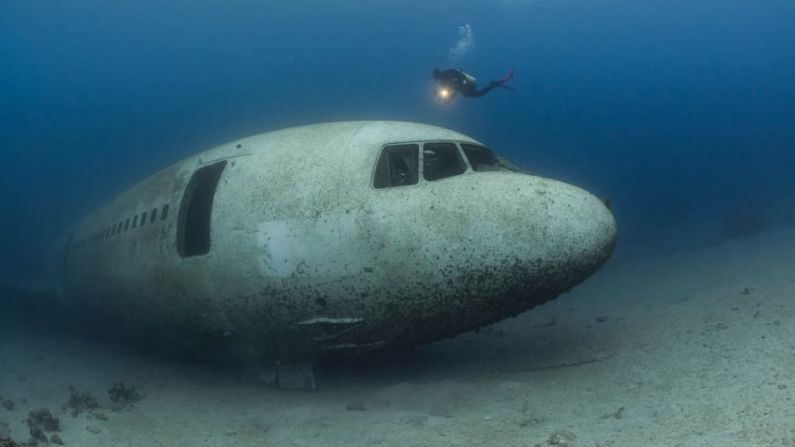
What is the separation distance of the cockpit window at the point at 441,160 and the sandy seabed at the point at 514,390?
103 inches

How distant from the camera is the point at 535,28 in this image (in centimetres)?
11950

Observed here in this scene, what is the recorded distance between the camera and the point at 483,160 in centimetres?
705

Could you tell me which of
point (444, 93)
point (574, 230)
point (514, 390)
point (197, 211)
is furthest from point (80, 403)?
point (444, 93)

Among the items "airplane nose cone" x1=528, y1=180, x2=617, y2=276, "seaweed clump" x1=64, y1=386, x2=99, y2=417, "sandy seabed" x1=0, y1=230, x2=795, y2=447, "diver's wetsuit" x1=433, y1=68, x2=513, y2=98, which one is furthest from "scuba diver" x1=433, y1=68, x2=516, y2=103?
"seaweed clump" x1=64, y1=386, x2=99, y2=417

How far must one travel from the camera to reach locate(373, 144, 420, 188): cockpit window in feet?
21.3

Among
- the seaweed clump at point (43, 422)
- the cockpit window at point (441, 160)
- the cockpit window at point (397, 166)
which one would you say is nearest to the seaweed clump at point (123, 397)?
the seaweed clump at point (43, 422)

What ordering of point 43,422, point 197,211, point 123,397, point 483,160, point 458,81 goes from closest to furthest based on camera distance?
point 43,422
point 483,160
point 123,397
point 197,211
point 458,81

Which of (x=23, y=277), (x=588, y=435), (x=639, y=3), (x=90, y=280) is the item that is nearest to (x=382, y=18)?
(x=639, y=3)

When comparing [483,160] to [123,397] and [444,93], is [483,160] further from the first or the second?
[444,93]

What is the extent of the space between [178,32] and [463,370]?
9481cm

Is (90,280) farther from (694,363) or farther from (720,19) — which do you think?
(720,19)

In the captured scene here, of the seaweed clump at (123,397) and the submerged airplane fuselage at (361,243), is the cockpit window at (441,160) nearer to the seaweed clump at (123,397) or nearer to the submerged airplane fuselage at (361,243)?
the submerged airplane fuselage at (361,243)

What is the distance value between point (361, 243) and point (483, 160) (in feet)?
6.84

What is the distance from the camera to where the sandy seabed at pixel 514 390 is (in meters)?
4.75
